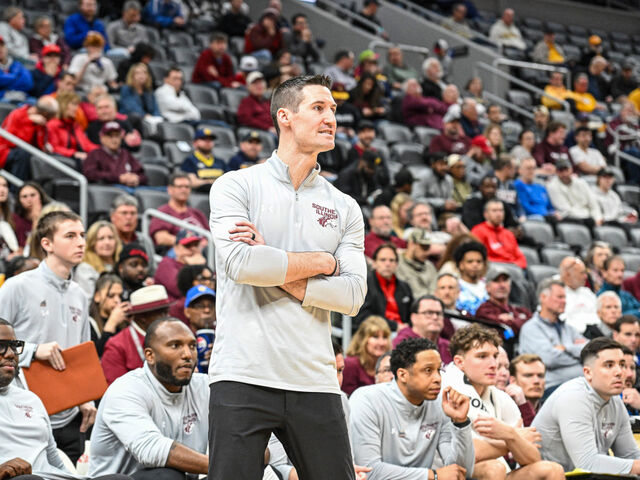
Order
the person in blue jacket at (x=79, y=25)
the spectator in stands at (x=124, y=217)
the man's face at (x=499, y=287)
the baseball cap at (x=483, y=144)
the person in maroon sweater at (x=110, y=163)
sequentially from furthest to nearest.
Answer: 1. the baseball cap at (x=483, y=144)
2. the person in blue jacket at (x=79, y=25)
3. the person in maroon sweater at (x=110, y=163)
4. the man's face at (x=499, y=287)
5. the spectator in stands at (x=124, y=217)

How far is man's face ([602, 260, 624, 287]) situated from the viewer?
810 centimetres

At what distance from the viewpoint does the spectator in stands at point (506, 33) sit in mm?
14898

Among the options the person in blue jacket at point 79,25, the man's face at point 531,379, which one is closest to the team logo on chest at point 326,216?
the man's face at point 531,379

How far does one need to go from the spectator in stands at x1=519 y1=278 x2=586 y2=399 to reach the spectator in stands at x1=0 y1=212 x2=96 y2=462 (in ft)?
10.9

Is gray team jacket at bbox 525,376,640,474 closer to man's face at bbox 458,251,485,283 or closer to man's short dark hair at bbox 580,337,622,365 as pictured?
man's short dark hair at bbox 580,337,622,365

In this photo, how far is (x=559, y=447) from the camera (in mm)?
5051

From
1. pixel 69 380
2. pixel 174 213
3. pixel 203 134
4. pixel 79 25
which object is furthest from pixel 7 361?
pixel 79 25

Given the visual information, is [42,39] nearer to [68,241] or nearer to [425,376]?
[68,241]

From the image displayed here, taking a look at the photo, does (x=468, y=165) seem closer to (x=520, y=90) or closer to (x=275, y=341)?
(x=520, y=90)

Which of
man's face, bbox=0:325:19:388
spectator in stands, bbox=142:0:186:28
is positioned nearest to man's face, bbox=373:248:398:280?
man's face, bbox=0:325:19:388

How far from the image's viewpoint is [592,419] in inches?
195

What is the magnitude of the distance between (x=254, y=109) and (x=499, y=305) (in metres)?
3.99

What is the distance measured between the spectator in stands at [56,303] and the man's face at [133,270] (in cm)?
144

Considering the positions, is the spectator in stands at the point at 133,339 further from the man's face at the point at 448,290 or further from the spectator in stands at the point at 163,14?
the spectator in stands at the point at 163,14
